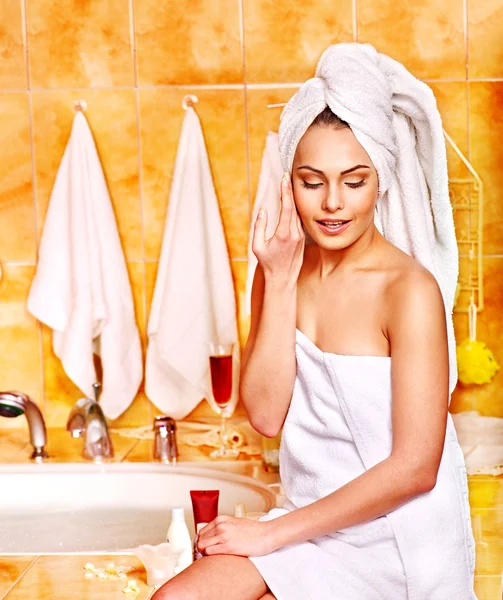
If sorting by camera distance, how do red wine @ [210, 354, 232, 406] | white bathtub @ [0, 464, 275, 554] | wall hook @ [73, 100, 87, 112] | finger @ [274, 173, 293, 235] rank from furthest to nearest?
wall hook @ [73, 100, 87, 112], red wine @ [210, 354, 232, 406], white bathtub @ [0, 464, 275, 554], finger @ [274, 173, 293, 235]

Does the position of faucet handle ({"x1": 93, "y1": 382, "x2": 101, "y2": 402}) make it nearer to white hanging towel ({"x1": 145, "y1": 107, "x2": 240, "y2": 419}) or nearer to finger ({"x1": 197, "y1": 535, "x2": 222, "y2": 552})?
white hanging towel ({"x1": 145, "y1": 107, "x2": 240, "y2": 419})

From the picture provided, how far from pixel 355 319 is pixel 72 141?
1571 mm

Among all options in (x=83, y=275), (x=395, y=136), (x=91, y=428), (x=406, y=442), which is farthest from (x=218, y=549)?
(x=83, y=275)

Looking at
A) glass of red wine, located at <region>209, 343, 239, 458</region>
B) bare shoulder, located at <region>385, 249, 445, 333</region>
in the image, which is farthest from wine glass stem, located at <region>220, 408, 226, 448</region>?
bare shoulder, located at <region>385, 249, 445, 333</region>

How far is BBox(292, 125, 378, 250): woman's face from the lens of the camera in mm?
1548

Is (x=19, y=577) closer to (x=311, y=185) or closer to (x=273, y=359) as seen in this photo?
(x=273, y=359)

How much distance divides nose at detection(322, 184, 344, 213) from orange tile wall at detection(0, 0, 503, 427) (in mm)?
1427

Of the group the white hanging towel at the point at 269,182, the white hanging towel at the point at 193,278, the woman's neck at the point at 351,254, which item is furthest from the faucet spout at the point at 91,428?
the woman's neck at the point at 351,254

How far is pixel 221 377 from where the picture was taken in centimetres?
274

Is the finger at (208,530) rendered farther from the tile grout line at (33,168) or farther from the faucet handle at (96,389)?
the tile grout line at (33,168)

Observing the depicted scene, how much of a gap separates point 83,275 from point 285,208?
57.9 inches

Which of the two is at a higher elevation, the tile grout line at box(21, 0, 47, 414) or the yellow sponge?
the tile grout line at box(21, 0, 47, 414)

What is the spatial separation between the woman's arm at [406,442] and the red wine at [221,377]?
1230 millimetres

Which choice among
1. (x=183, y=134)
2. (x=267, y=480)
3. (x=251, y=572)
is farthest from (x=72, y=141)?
(x=251, y=572)
